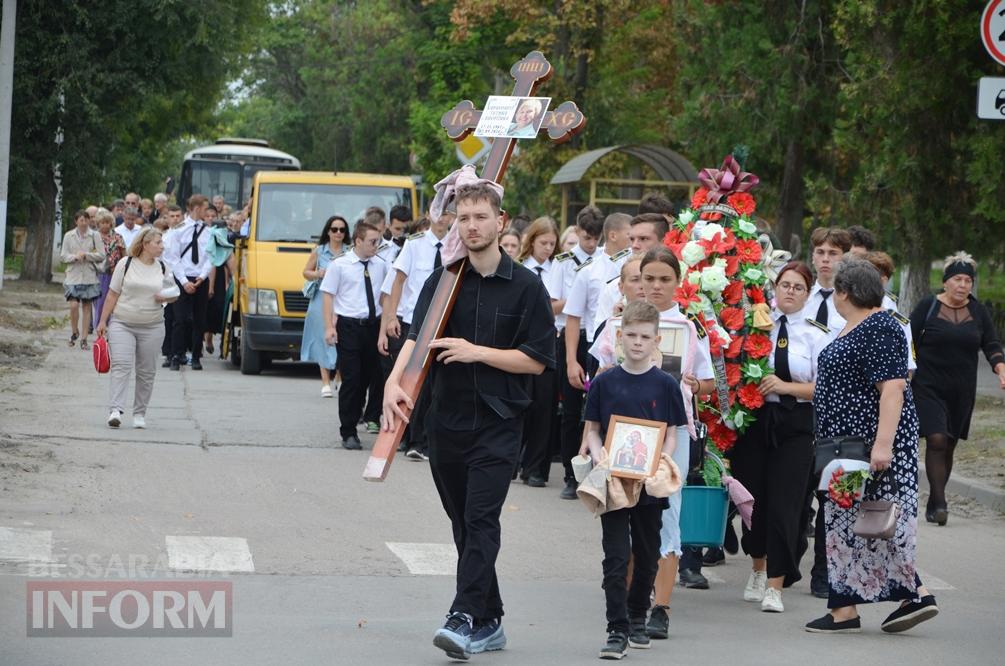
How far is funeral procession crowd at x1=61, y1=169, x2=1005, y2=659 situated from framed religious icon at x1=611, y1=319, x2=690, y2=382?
0.01m

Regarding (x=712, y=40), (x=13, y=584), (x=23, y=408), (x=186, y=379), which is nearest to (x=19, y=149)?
(x=712, y=40)

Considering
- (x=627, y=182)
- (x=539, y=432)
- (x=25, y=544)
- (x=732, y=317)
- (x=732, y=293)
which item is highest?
(x=627, y=182)

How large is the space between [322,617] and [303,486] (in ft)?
13.7

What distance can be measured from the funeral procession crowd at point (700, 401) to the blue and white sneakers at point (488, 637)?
11mm

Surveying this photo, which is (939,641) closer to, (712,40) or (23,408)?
(23,408)

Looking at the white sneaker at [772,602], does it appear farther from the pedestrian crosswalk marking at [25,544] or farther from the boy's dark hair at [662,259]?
the pedestrian crosswalk marking at [25,544]

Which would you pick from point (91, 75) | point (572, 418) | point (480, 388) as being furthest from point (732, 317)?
point (91, 75)

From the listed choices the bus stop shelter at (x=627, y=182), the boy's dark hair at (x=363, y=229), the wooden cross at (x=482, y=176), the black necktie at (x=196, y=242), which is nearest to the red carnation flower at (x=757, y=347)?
the wooden cross at (x=482, y=176)

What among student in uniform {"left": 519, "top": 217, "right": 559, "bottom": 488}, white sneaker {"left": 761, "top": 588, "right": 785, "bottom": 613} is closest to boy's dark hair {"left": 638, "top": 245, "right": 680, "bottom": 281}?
white sneaker {"left": 761, "top": 588, "right": 785, "bottom": 613}

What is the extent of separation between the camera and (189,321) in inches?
809

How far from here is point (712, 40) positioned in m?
29.0

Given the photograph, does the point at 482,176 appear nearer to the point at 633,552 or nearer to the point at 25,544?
the point at 633,552

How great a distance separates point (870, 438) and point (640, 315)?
1.34m

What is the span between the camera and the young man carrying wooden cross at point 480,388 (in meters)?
6.82
